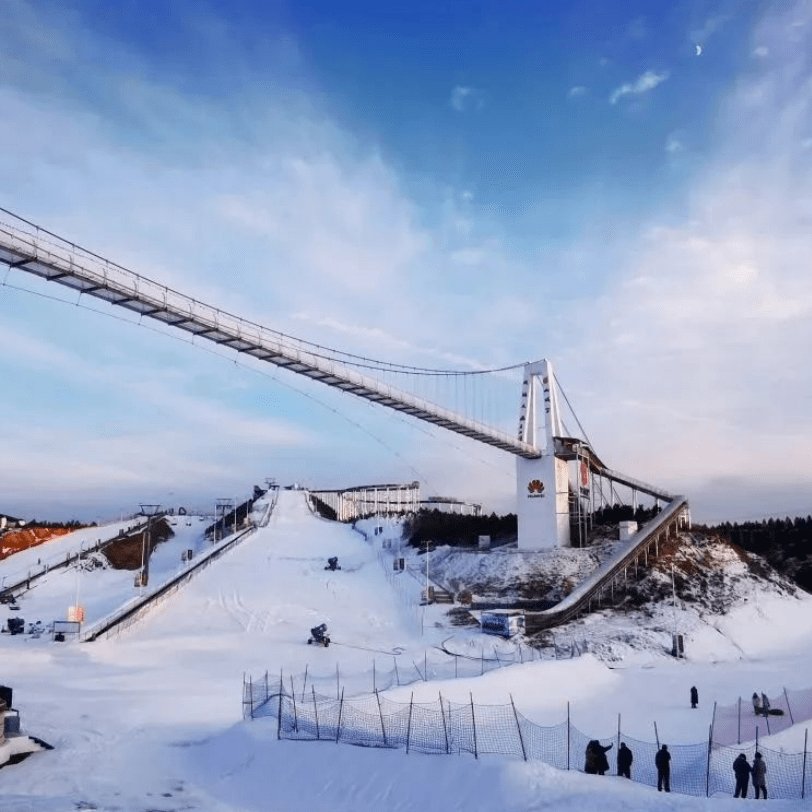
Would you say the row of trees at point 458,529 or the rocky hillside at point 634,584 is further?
the row of trees at point 458,529


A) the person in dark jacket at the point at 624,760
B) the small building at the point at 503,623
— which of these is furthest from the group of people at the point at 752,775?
the small building at the point at 503,623

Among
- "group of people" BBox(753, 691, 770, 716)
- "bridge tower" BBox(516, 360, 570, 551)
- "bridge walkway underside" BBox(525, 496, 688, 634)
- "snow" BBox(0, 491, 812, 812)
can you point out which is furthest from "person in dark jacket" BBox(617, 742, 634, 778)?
"bridge tower" BBox(516, 360, 570, 551)

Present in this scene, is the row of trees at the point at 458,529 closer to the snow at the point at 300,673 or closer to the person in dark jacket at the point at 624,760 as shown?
the snow at the point at 300,673

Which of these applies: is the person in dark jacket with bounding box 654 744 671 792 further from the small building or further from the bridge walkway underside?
the bridge walkway underside

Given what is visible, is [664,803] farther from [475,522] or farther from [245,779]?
[475,522]

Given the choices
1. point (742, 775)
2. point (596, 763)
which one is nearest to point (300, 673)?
point (596, 763)

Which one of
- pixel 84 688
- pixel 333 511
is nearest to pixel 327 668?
pixel 84 688
